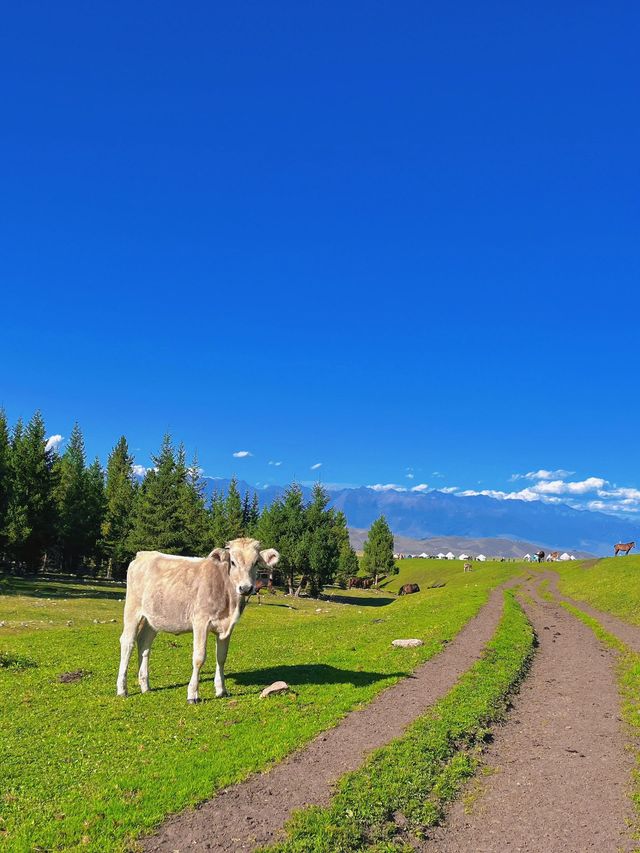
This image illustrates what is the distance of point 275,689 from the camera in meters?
16.4

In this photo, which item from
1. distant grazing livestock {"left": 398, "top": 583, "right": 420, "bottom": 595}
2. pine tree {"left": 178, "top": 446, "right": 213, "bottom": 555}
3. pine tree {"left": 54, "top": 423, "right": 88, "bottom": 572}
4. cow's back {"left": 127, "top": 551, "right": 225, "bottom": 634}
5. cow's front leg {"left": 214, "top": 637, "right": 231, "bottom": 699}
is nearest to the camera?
cow's back {"left": 127, "top": 551, "right": 225, "bottom": 634}

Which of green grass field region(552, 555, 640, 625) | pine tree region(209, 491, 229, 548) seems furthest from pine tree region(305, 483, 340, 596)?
green grass field region(552, 555, 640, 625)

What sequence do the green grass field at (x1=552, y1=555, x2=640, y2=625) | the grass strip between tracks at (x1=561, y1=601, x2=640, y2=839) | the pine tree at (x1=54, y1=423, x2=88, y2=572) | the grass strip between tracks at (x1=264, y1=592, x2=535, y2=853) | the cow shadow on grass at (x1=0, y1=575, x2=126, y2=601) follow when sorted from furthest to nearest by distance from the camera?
1. the pine tree at (x1=54, y1=423, x2=88, y2=572)
2. the cow shadow on grass at (x1=0, y1=575, x2=126, y2=601)
3. the green grass field at (x1=552, y1=555, x2=640, y2=625)
4. the grass strip between tracks at (x1=561, y1=601, x2=640, y2=839)
5. the grass strip between tracks at (x1=264, y1=592, x2=535, y2=853)

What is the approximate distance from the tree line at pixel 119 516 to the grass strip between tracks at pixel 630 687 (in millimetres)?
53331

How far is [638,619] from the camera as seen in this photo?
3628cm

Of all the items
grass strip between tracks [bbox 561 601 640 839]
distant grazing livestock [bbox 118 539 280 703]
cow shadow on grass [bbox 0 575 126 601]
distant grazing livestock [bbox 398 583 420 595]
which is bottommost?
distant grazing livestock [bbox 398 583 420 595]

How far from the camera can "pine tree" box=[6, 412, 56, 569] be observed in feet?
219

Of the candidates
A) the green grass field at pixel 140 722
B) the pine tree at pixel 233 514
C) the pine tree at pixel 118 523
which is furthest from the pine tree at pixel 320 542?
the green grass field at pixel 140 722

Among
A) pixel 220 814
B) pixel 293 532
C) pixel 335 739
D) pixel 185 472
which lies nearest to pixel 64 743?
pixel 220 814

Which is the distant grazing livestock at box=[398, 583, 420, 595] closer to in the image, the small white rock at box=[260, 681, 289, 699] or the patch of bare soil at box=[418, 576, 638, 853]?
the patch of bare soil at box=[418, 576, 638, 853]

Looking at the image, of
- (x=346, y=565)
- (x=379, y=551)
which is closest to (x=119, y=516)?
(x=346, y=565)

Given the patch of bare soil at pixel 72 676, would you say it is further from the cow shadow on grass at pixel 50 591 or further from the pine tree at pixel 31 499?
the pine tree at pixel 31 499

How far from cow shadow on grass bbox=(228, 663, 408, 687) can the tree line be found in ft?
171

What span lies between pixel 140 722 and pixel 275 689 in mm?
4431
